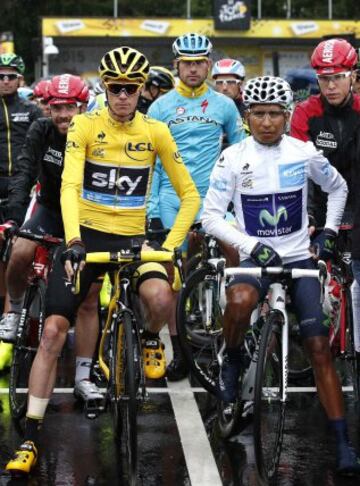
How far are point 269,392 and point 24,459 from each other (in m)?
1.35

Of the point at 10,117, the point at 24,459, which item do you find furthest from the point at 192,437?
the point at 10,117

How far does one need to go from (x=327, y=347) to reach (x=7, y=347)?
3497 mm

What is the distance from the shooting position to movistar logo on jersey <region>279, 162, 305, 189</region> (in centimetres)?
683

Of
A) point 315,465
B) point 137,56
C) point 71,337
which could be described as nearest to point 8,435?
point 315,465

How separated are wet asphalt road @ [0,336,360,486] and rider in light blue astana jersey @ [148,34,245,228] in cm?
205

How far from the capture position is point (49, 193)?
821cm

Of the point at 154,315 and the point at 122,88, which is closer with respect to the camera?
the point at 154,315

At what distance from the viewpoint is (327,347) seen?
21.5ft

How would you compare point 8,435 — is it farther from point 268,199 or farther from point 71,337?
point 71,337

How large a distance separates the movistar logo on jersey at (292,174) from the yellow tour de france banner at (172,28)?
47.4 m

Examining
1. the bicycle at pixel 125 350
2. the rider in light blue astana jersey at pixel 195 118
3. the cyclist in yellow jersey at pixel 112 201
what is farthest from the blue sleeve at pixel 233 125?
the bicycle at pixel 125 350

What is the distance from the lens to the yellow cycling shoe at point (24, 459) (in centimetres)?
639

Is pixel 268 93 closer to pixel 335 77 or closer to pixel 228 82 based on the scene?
pixel 335 77

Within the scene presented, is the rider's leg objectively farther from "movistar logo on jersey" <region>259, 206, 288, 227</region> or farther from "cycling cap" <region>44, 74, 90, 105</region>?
"cycling cap" <region>44, 74, 90, 105</region>
